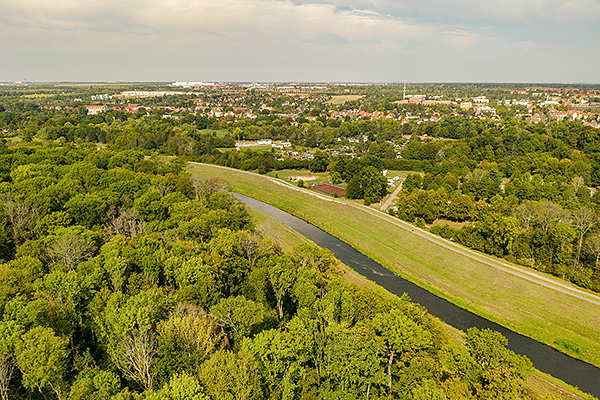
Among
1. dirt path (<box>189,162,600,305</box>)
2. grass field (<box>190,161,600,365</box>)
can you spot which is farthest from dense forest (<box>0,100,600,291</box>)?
grass field (<box>190,161,600,365</box>)

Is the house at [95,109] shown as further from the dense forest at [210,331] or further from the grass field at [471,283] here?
the dense forest at [210,331]

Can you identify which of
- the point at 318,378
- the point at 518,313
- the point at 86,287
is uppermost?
the point at 86,287

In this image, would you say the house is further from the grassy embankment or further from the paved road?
the paved road

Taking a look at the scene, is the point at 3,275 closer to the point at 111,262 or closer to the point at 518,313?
the point at 111,262

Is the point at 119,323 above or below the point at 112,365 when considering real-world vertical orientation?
above

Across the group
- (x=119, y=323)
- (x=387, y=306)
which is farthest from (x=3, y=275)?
(x=387, y=306)

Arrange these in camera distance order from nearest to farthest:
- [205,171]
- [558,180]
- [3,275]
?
[3,275], [558,180], [205,171]
